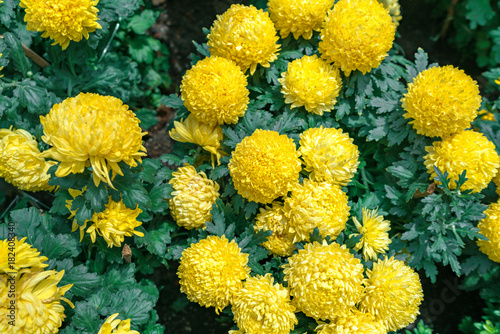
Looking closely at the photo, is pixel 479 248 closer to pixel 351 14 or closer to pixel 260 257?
pixel 260 257

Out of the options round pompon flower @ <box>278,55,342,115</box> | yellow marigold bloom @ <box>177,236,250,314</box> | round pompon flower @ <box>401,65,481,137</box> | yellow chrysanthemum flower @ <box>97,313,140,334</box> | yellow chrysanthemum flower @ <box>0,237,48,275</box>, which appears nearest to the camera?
yellow chrysanthemum flower @ <box>0,237,48,275</box>

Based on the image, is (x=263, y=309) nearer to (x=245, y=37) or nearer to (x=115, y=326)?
(x=115, y=326)

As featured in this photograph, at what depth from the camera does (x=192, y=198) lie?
1.99 m

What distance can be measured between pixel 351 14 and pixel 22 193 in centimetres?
219

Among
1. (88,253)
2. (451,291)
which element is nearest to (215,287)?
(88,253)

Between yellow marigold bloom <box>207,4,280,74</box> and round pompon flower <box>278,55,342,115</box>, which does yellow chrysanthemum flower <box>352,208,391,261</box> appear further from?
yellow marigold bloom <box>207,4,280,74</box>

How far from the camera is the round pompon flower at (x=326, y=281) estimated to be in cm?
165

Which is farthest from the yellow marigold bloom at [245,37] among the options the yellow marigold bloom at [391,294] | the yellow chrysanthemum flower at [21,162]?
the yellow marigold bloom at [391,294]

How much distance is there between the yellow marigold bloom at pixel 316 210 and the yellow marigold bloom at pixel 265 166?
78 mm

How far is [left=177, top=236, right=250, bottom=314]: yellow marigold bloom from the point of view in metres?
1.75

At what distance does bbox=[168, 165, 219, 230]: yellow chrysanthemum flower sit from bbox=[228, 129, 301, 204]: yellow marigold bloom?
0.74ft

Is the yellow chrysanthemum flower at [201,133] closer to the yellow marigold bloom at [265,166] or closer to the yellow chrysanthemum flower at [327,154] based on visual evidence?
the yellow marigold bloom at [265,166]

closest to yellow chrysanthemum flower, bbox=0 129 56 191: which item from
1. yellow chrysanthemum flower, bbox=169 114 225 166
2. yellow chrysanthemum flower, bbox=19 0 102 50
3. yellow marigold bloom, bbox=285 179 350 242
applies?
yellow chrysanthemum flower, bbox=19 0 102 50

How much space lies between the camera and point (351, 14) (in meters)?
1.94
